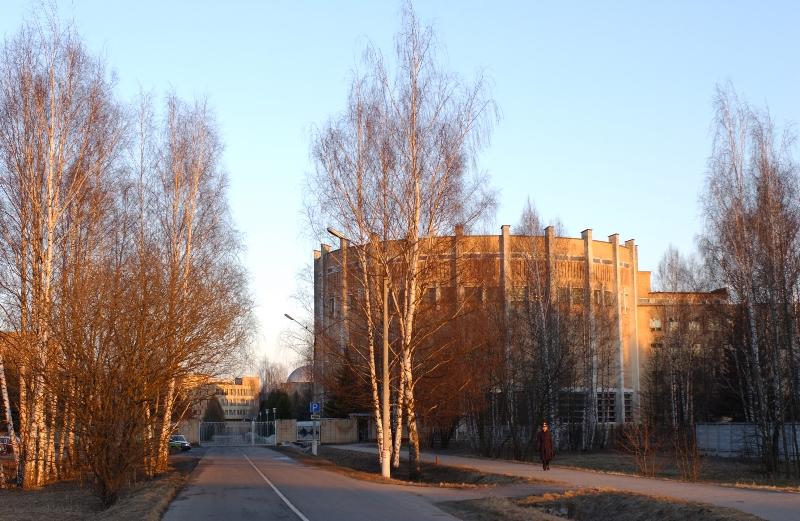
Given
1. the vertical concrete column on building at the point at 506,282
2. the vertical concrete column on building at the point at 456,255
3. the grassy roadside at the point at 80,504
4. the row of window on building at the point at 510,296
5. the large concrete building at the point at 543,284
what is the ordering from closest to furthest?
the grassy roadside at the point at 80,504 < the vertical concrete column on building at the point at 456,255 < the large concrete building at the point at 543,284 < the row of window on building at the point at 510,296 < the vertical concrete column on building at the point at 506,282

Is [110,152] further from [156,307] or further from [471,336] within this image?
[471,336]

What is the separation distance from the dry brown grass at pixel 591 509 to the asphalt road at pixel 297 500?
0.90 meters

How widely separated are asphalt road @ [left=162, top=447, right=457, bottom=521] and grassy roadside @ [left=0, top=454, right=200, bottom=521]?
1.47 feet

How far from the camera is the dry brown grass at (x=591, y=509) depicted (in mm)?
13973

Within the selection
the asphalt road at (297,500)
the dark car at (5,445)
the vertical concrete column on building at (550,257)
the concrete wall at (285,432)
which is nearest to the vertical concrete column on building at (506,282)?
the vertical concrete column on building at (550,257)

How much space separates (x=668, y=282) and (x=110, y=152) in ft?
155

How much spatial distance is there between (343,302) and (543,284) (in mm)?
16787

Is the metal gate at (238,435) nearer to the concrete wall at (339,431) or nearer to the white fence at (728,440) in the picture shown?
the concrete wall at (339,431)

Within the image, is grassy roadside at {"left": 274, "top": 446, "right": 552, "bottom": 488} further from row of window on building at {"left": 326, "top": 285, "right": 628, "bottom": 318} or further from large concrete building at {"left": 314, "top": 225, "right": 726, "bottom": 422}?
row of window on building at {"left": 326, "top": 285, "right": 628, "bottom": 318}

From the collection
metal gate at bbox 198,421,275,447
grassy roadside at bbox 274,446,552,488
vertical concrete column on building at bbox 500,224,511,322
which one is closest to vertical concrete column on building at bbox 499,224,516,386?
vertical concrete column on building at bbox 500,224,511,322

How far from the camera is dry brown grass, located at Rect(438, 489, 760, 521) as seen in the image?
1397 cm

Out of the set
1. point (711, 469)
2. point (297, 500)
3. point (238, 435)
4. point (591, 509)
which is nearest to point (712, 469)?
point (711, 469)

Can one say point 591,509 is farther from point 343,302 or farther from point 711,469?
point 343,302

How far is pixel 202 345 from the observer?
23.5 meters
